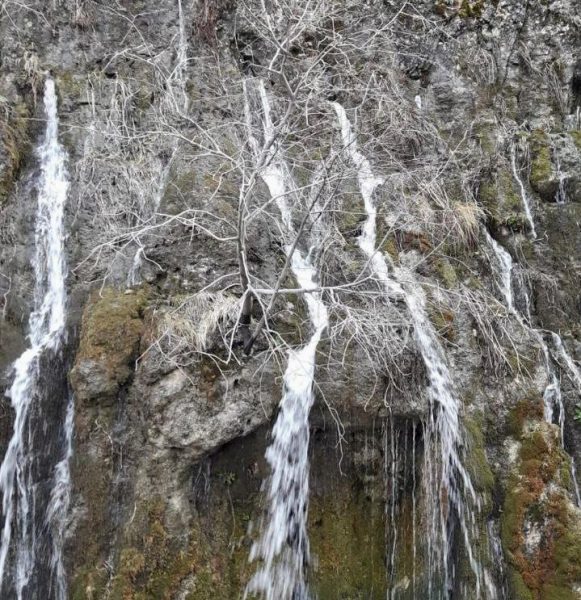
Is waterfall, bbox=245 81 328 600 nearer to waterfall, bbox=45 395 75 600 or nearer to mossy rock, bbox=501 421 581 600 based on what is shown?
waterfall, bbox=45 395 75 600

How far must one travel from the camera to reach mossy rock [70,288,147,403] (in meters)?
4.79

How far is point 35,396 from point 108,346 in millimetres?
852

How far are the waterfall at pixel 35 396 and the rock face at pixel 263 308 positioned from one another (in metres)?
0.14

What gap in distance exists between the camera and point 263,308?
14.1ft

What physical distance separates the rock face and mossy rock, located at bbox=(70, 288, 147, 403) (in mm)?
20

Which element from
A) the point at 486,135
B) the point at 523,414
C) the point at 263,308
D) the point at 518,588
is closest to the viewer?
the point at 263,308

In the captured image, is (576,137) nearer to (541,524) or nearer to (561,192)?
(561,192)

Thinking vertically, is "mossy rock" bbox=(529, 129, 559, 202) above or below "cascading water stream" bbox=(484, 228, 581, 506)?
above

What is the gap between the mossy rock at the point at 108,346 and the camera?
4789 millimetres

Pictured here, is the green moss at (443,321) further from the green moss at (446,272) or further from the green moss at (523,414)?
the green moss at (523,414)

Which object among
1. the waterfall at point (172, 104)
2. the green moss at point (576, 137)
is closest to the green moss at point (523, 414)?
the waterfall at point (172, 104)

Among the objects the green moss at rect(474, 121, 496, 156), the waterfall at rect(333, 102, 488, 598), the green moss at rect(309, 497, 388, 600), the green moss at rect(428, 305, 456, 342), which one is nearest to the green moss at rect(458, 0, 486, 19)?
the green moss at rect(474, 121, 496, 156)

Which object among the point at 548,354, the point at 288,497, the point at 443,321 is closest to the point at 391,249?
the point at 443,321

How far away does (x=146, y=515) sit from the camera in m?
4.30
